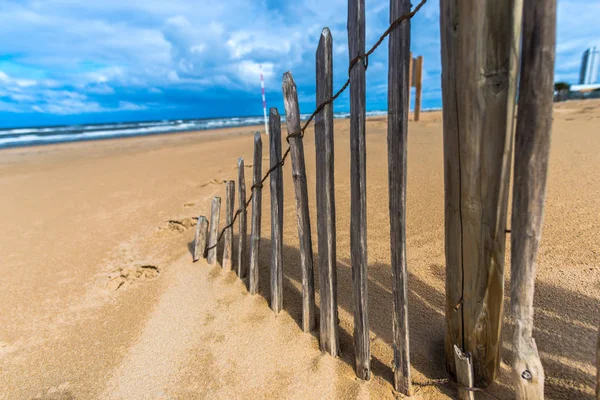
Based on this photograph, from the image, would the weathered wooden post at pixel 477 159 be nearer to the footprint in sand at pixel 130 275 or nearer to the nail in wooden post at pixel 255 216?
the nail in wooden post at pixel 255 216

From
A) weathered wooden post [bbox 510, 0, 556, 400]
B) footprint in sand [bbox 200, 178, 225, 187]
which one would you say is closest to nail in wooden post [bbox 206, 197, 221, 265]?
weathered wooden post [bbox 510, 0, 556, 400]

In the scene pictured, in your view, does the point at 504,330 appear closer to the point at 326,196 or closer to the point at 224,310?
the point at 326,196

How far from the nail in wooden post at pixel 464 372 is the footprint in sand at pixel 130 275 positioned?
10.5 ft

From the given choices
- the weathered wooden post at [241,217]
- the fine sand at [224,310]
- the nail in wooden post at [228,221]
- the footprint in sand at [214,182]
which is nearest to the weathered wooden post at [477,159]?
the fine sand at [224,310]

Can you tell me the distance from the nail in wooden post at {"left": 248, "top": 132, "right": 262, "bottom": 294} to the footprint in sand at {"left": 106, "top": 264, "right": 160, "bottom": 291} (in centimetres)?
142

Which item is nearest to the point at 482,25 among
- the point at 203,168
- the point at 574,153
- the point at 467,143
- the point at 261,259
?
the point at 467,143

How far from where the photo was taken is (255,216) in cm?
282

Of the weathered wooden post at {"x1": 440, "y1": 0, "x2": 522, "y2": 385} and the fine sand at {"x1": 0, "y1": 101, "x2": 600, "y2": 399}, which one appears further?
the fine sand at {"x1": 0, "y1": 101, "x2": 600, "y2": 399}

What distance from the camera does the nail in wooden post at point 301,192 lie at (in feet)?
6.82

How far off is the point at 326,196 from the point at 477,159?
2.88 feet

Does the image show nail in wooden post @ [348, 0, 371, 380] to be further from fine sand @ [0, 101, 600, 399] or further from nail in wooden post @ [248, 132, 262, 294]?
nail in wooden post @ [248, 132, 262, 294]

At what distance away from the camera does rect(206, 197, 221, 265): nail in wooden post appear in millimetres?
3510

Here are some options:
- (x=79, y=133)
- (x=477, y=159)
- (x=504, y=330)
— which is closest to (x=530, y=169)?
(x=477, y=159)

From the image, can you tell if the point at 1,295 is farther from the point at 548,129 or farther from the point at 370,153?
the point at 370,153
